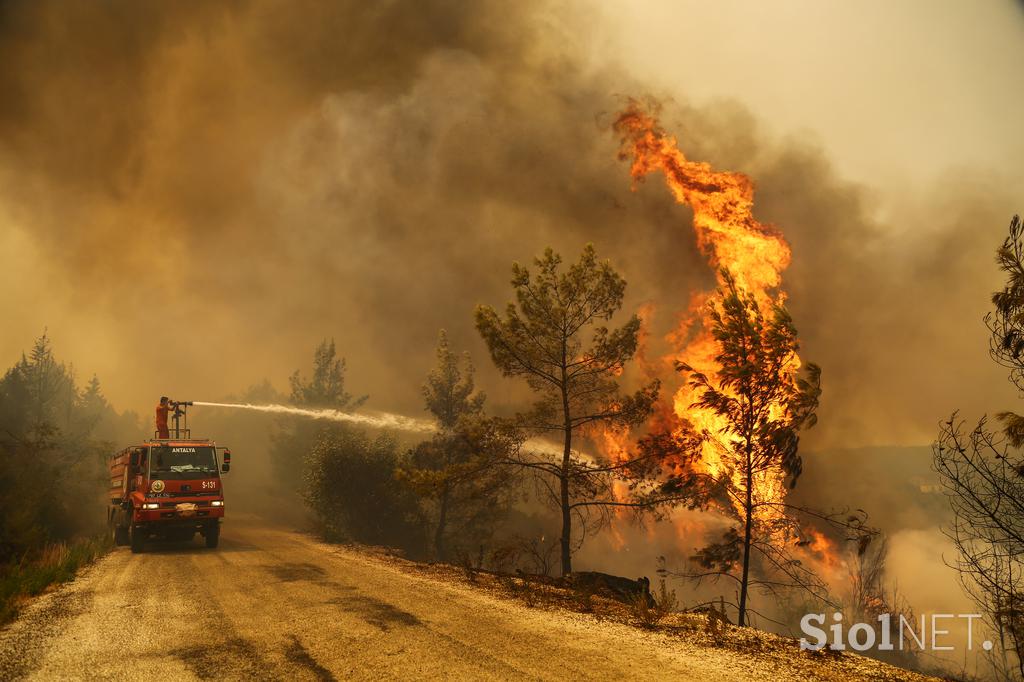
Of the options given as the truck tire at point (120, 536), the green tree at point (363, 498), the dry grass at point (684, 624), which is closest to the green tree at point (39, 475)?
the truck tire at point (120, 536)

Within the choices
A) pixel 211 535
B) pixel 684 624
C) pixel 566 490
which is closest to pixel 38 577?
pixel 211 535

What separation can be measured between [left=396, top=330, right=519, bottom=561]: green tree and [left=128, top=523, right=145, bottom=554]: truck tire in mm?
9217

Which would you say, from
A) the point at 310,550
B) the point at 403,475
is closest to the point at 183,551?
the point at 310,550

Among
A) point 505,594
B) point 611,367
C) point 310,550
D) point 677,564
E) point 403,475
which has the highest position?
point 611,367

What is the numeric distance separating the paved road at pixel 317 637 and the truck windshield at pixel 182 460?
Answer: 520 cm

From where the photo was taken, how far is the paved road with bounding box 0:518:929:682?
7.81 metres

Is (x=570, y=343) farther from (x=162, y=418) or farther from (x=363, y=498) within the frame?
(x=363, y=498)

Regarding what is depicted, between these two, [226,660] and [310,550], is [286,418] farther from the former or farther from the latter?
[226,660]

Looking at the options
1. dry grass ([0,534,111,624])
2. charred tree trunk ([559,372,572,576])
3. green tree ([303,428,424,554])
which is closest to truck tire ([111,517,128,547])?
dry grass ([0,534,111,624])

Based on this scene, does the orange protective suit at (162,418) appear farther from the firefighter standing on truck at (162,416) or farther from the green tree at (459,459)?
the green tree at (459,459)

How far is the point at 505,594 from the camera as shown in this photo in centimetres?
1323

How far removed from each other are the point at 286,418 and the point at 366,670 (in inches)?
2154

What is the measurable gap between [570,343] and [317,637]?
11.5 meters

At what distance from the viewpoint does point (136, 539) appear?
18719 mm
